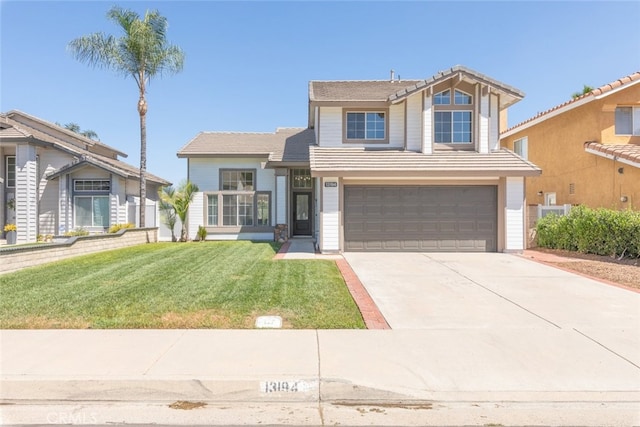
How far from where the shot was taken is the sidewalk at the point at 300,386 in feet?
11.1

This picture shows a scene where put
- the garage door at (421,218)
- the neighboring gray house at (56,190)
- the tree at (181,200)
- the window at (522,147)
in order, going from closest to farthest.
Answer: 1. the garage door at (421,218)
2. the neighboring gray house at (56,190)
3. the tree at (181,200)
4. the window at (522,147)

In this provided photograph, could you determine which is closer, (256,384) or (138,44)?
(256,384)

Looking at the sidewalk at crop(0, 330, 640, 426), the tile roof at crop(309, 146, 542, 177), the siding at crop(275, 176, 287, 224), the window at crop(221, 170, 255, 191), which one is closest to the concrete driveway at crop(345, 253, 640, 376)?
the sidewalk at crop(0, 330, 640, 426)

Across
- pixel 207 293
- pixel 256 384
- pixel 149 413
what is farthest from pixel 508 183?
pixel 149 413

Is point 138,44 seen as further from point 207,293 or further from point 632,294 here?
point 632,294

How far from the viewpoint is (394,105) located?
13.7m

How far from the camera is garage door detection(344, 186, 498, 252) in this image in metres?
12.8

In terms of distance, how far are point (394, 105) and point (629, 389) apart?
461 inches

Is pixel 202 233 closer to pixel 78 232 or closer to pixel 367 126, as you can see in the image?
pixel 78 232

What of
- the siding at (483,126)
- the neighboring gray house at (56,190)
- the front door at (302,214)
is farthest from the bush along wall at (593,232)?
the neighboring gray house at (56,190)

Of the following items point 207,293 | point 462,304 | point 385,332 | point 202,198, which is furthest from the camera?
point 202,198

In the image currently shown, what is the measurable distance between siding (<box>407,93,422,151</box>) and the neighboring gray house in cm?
1308

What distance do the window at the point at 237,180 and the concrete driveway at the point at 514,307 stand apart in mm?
9696

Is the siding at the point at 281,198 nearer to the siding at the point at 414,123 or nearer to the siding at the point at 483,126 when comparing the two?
the siding at the point at 414,123
